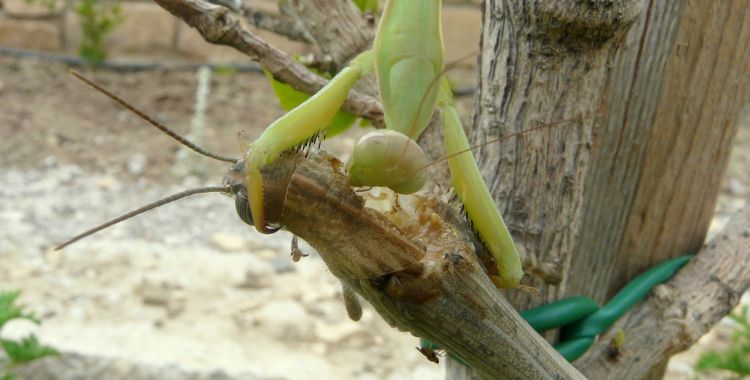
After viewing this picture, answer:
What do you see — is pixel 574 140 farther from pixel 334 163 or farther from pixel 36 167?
pixel 36 167

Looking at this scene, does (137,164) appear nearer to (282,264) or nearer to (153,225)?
(153,225)

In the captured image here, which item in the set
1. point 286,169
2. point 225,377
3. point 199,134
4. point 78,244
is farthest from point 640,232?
point 199,134

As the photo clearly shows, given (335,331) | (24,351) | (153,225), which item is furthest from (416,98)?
(153,225)

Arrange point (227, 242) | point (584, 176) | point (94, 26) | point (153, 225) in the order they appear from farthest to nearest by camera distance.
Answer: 1. point (94, 26)
2. point (153, 225)
3. point (227, 242)
4. point (584, 176)

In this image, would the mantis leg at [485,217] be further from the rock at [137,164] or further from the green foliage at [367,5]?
the rock at [137,164]

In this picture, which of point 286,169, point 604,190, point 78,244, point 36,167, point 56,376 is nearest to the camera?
point 286,169

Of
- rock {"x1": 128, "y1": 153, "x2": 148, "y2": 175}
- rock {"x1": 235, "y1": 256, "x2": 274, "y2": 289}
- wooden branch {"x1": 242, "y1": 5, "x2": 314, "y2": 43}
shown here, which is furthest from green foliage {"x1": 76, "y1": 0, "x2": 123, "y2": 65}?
wooden branch {"x1": 242, "y1": 5, "x2": 314, "y2": 43}
